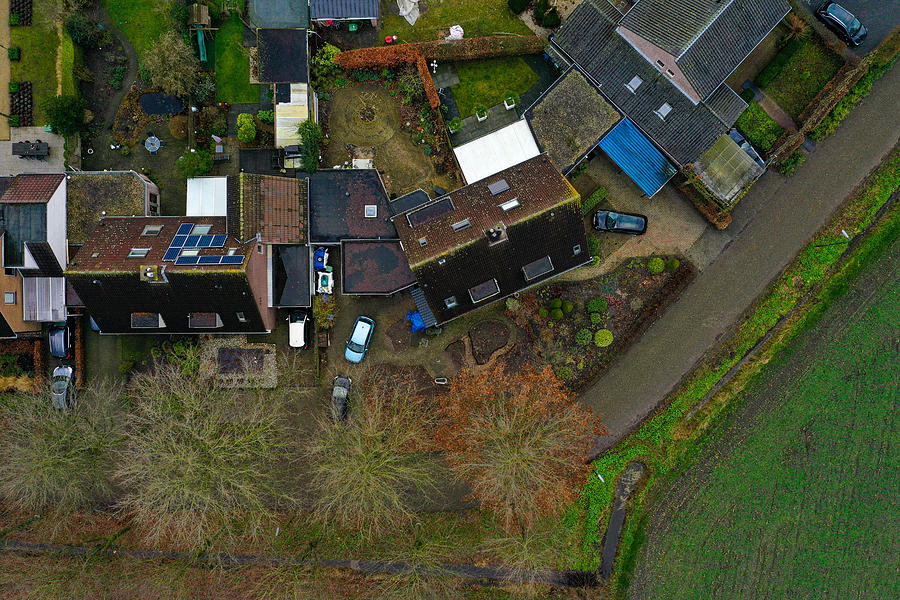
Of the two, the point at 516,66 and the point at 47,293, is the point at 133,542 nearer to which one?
the point at 47,293

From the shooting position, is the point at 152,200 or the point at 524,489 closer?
the point at 524,489

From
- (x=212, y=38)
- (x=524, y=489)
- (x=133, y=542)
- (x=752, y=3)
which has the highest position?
(x=752, y=3)

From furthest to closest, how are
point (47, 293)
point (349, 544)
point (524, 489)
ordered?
point (349, 544) → point (47, 293) → point (524, 489)

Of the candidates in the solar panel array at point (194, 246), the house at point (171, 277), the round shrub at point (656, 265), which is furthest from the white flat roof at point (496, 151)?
the solar panel array at point (194, 246)

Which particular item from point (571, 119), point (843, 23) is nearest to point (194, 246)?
point (571, 119)

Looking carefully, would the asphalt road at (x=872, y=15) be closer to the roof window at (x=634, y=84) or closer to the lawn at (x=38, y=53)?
the roof window at (x=634, y=84)

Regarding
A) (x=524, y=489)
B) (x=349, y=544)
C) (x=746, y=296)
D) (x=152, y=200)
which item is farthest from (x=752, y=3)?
(x=349, y=544)
